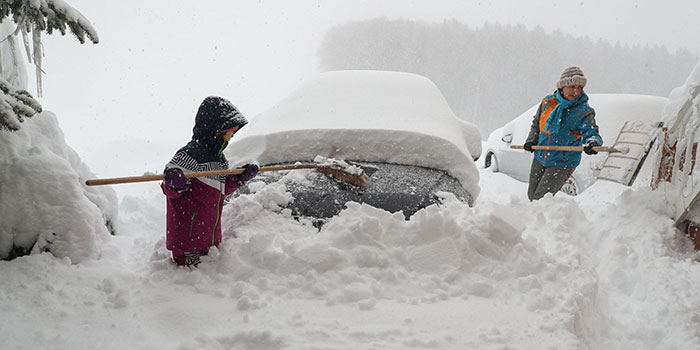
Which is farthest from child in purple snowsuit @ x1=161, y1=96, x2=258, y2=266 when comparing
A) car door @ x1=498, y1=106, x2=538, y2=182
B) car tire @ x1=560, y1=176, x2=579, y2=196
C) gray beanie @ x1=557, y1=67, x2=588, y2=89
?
car door @ x1=498, y1=106, x2=538, y2=182

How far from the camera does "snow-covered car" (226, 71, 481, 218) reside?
2.84m

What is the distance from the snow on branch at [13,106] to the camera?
2.02m

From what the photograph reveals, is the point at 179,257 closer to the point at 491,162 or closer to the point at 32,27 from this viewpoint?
the point at 32,27

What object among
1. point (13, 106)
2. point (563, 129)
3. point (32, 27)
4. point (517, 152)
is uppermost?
point (32, 27)

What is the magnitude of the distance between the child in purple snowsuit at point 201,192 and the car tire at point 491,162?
6.94 metres

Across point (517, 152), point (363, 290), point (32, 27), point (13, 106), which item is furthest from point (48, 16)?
point (517, 152)

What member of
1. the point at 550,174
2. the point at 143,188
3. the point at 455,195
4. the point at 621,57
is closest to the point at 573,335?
the point at 455,195

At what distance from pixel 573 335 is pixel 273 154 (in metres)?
2.20

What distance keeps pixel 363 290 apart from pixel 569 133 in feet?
10.2

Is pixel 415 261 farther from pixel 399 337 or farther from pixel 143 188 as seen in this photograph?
pixel 143 188

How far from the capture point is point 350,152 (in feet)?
10.4

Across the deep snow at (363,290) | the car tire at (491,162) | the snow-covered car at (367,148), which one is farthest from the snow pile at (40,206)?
the car tire at (491,162)

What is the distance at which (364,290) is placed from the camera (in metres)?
2.07

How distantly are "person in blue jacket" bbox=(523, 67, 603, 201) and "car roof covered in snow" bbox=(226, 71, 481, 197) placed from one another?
1154 mm
